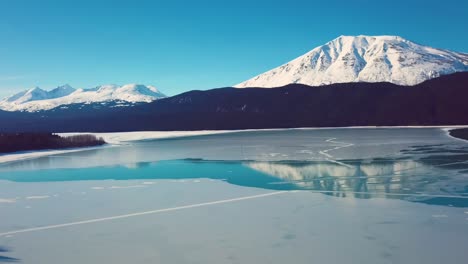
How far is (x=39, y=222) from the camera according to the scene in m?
7.34

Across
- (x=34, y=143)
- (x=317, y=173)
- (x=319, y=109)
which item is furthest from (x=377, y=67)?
(x=317, y=173)

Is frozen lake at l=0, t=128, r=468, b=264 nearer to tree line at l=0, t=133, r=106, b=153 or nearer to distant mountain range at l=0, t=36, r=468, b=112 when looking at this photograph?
tree line at l=0, t=133, r=106, b=153

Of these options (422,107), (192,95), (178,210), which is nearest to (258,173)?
(178,210)

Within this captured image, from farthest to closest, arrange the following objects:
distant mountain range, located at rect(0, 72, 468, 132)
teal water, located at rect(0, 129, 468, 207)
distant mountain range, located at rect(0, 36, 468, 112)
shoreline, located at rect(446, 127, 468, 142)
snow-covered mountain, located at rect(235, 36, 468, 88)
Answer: snow-covered mountain, located at rect(235, 36, 468, 88) → distant mountain range, located at rect(0, 36, 468, 112) → distant mountain range, located at rect(0, 72, 468, 132) → shoreline, located at rect(446, 127, 468, 142) → teal water, located at rect(0, 129, 468, 207)

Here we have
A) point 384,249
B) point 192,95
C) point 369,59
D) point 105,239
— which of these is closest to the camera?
point 384,249

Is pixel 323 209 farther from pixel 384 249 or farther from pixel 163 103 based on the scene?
pixel 163 103

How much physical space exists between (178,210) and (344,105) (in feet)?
305

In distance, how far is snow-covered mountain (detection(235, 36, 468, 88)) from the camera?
157 metres

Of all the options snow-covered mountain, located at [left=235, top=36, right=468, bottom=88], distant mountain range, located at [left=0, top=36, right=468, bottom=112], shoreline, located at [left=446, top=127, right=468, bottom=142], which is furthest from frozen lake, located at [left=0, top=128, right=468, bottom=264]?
snow-covered mountain, located at [left=235, top=36, right=468, bottom=88]

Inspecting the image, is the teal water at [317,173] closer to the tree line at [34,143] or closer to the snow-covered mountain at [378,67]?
the tree line at [34,143]

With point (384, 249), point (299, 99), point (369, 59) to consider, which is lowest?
point (384, 249)

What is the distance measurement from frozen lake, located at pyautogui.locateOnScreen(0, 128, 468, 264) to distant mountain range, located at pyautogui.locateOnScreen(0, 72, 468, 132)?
62.8m

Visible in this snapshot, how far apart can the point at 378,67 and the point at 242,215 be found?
176 metres

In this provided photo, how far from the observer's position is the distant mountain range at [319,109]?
77.9 metres
